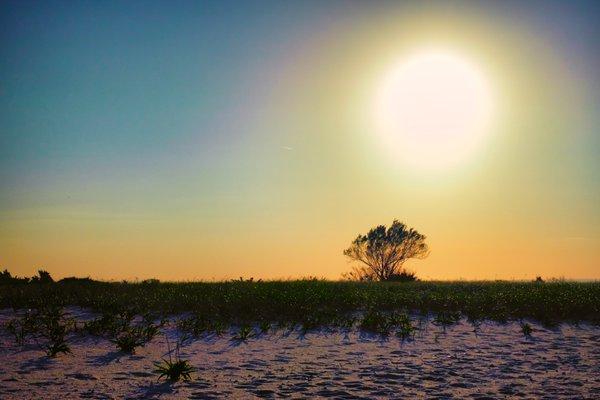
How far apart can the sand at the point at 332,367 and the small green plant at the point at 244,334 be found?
0.21 m

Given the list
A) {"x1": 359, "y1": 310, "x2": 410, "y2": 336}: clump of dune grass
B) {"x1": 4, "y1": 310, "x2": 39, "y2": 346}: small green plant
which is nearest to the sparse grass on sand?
{"x1": 359, "y1": 310, "x2": 410, "y2": 336}: clump of dune grass

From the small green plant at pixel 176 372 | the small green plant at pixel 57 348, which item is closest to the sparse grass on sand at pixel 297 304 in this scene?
the small green plant at pixel 57 348

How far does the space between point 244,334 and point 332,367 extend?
10.7 ft

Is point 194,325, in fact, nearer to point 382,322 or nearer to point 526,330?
point 382,322

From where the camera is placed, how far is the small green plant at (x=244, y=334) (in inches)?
459

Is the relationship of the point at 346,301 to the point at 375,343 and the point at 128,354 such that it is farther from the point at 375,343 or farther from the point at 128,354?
the point at 128,354

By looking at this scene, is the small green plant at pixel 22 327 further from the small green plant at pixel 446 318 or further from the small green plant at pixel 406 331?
the small green plant at pixel 446 318

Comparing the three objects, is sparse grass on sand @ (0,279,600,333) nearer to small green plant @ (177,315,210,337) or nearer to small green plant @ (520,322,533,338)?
small green plant @ (177,315,210,337)

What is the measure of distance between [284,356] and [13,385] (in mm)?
5027

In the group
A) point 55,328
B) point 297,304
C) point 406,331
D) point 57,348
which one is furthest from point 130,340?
point 406,331

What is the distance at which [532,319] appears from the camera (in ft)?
45.0

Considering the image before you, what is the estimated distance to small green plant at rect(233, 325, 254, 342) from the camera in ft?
38.2

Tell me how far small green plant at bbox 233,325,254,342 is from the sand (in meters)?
0.21

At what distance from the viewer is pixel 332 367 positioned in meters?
9.21
